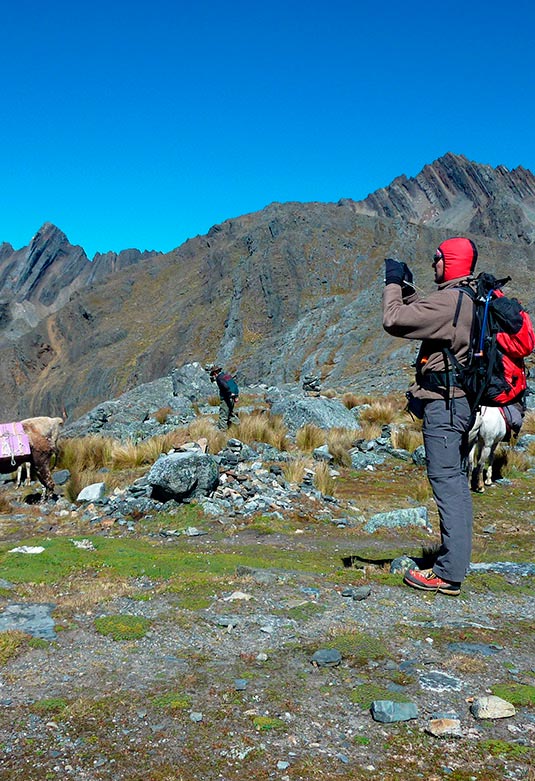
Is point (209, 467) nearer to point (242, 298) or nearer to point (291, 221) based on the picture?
point (242, 298)

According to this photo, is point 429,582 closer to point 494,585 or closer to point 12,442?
point 494,585

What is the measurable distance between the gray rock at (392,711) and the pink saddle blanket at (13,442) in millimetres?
8775

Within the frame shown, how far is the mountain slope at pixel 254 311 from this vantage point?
46.9 m

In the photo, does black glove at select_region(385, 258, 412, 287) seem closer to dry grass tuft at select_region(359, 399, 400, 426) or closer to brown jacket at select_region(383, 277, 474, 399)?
brown jacket at select_region(383, 277, 474, 399)

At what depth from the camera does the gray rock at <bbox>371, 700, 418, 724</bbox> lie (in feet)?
9.37

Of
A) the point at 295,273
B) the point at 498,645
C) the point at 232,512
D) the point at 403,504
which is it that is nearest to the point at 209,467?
the point at 232,512

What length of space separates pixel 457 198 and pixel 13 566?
185912 mm

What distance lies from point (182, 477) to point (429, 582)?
180 inches

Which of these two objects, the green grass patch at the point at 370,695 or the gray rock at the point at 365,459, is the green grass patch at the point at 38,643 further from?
the gray rock at the point at 365,459

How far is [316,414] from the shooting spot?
1570cm

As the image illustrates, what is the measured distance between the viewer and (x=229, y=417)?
16328 millimetres

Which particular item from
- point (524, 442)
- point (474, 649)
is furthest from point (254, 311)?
point (474, 649)

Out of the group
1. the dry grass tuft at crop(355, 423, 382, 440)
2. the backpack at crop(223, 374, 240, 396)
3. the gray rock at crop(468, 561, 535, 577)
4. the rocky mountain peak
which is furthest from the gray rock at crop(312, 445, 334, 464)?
the rocky mountain peak

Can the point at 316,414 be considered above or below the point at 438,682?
above
